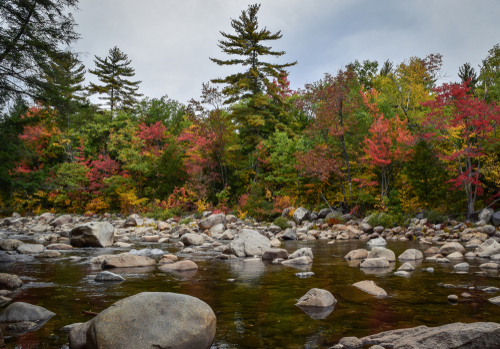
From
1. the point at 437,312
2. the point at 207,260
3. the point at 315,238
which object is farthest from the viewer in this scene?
the point at 315,238

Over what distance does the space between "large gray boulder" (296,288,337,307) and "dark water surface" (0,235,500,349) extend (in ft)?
0.35

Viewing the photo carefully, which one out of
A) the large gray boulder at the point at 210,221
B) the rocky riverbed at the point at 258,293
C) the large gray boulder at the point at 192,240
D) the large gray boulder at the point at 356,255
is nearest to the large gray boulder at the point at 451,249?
the rocky riverbed at the point at 258,293

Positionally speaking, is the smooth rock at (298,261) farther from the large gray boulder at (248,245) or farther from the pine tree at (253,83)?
the pine tree at (253,83)

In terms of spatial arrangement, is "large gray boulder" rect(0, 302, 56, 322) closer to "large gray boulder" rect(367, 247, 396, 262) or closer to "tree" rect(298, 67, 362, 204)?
"large gray boulder" rect(367, 247, 396, 262)

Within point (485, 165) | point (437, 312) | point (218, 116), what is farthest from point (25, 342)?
point (218, 116)

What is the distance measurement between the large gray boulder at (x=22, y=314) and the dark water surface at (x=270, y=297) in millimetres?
153

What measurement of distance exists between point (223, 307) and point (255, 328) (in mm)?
764

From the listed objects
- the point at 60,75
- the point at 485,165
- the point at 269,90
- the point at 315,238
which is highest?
the point at 269,90

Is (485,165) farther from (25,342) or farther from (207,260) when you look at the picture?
(25,342)

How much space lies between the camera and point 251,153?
20625 millimetres

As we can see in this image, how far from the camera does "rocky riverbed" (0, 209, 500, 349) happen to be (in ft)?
8.92

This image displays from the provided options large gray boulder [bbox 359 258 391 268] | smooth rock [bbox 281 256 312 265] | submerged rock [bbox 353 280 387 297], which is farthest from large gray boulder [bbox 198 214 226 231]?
submerged rock [bbox 353 280 387 297]

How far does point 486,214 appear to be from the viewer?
1212 centimetres

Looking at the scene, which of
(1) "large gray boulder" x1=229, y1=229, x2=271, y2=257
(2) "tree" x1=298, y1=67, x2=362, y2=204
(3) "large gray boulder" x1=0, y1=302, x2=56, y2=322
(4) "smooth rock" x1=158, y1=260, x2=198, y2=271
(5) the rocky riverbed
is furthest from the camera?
(2) "tree" x1=298, y1=67, x2=362, y2=204
